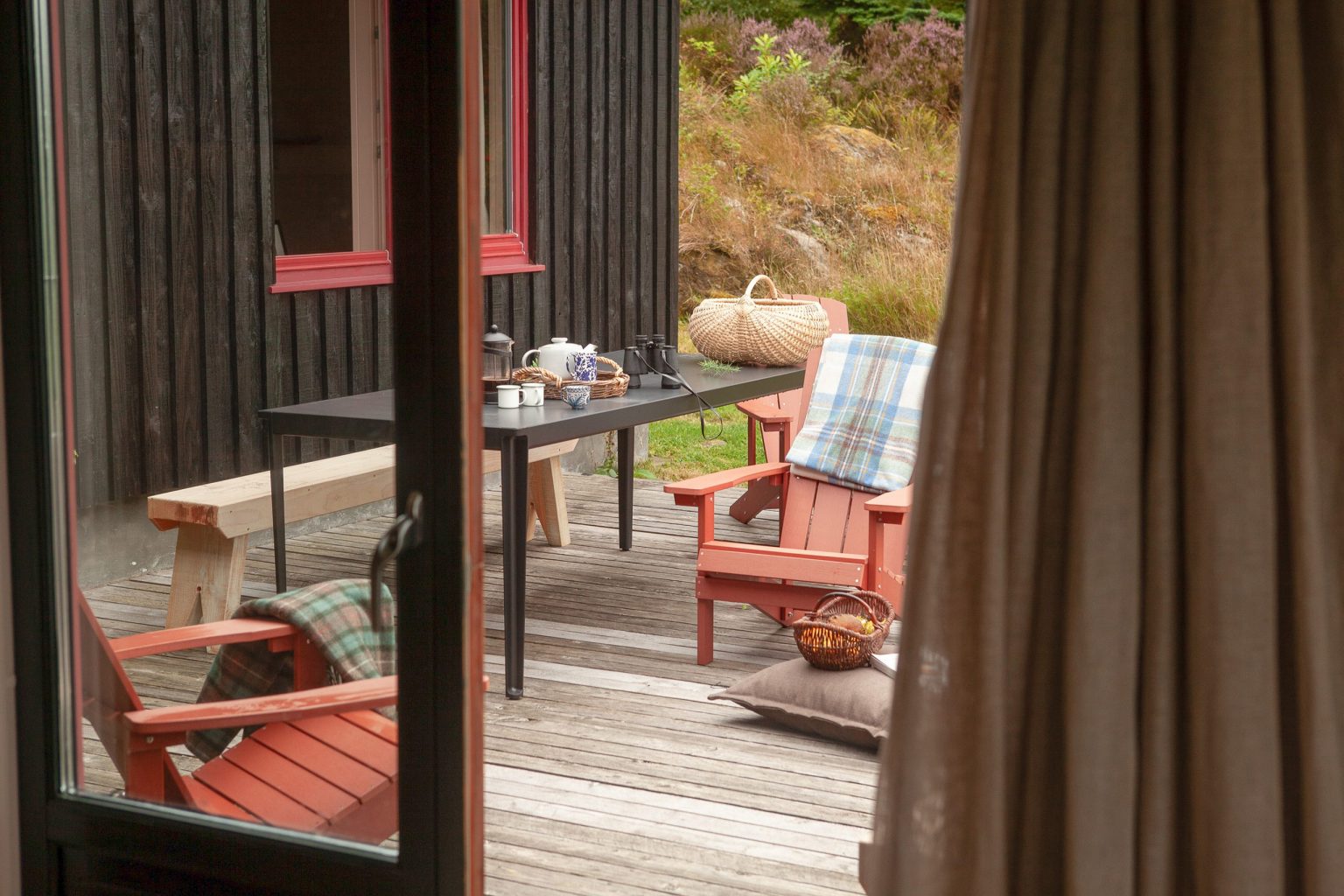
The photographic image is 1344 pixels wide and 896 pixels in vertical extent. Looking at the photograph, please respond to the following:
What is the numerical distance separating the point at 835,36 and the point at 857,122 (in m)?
1.61

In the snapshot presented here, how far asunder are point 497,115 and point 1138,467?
587 centimetres

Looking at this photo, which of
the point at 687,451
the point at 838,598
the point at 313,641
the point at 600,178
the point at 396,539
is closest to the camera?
the point at 396,539

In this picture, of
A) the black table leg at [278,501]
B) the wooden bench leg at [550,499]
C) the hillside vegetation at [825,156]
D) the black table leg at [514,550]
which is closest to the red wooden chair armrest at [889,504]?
the black table leg at [514,550]

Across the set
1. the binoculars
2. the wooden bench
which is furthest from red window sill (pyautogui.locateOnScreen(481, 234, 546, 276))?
the wooden bench

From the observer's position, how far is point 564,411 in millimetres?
4129

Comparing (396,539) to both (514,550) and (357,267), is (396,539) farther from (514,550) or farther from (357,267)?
Result: (514,550)

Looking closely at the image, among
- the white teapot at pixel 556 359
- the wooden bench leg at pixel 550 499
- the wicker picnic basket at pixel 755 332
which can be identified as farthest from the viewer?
the wooden bench leg at pixel 550 499

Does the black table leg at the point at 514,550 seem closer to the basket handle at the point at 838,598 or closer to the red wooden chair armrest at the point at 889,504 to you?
the basket handle at the point at 838,598

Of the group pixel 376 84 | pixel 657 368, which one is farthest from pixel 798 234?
pixel 376 84

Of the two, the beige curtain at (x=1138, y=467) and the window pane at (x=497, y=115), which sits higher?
the window pane at (x=497, y=115)

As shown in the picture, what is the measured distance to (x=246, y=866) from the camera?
2.14 m

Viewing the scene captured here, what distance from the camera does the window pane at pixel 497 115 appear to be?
6.87 meters

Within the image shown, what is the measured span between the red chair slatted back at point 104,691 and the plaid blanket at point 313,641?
12cm

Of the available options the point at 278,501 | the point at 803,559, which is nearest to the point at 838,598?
the point at 803,559
